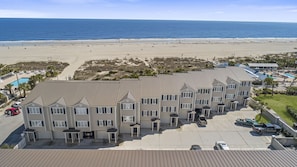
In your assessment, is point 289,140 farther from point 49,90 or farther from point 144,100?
point 49,90

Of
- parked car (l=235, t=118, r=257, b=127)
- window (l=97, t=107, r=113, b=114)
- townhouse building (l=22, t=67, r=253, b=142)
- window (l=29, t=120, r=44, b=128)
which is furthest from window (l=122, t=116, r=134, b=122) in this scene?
parked car (l=235, t=118, r=257, b=127)

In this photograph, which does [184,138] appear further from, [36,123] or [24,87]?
[24,87]

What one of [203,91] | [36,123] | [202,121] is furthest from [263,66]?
[36,123]

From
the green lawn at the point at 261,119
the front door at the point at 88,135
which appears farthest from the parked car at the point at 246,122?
the front door at the point at 88,135

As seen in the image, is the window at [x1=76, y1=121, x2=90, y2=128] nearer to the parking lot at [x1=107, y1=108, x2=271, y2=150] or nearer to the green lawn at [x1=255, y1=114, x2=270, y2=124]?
the parking lot at [x1=107, y1=108, x2=271, y2=150]

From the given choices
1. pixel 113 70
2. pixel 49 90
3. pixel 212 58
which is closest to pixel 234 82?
pixel 49 90
